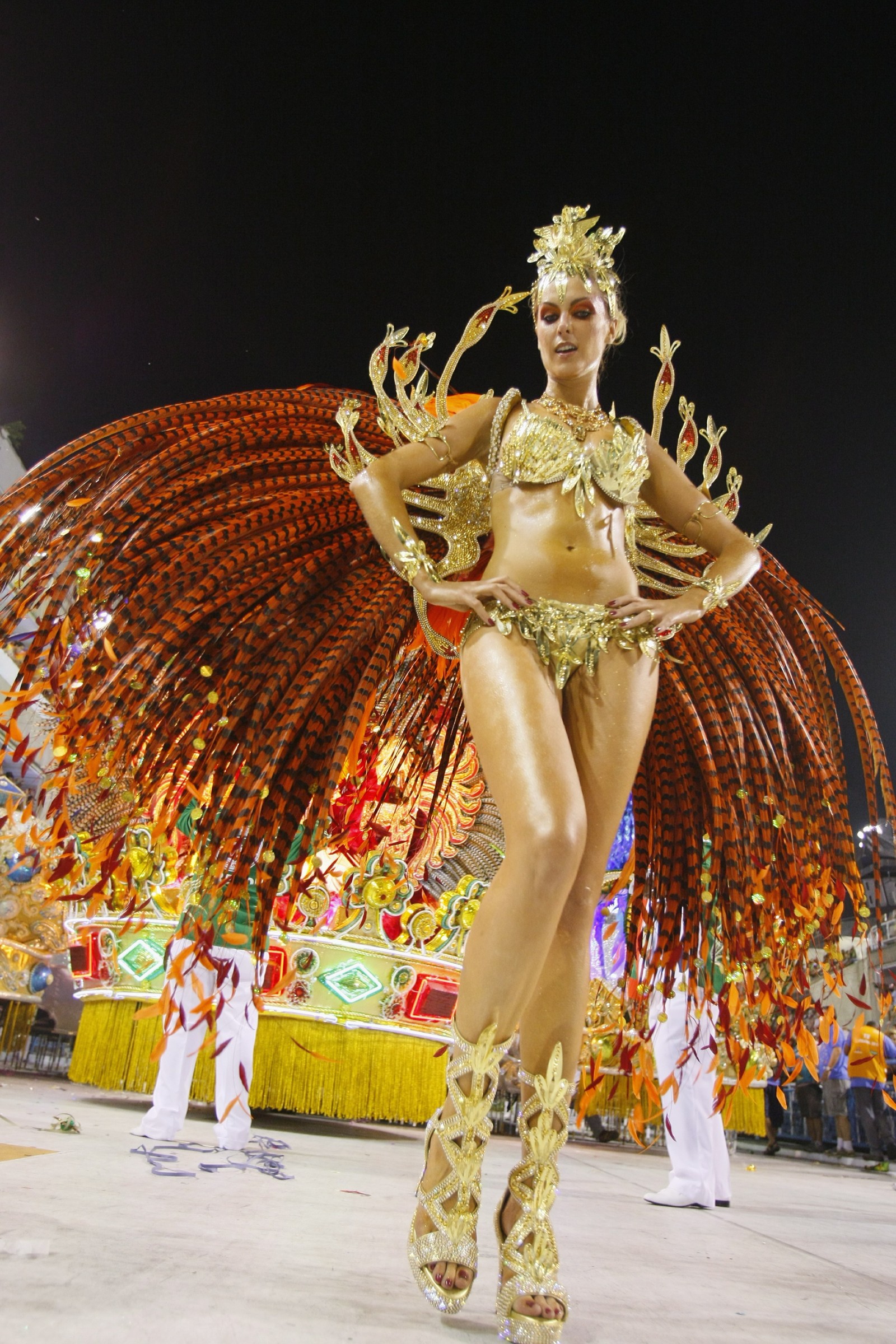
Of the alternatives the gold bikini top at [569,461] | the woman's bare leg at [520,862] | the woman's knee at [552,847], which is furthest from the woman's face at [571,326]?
the woman's knee at [552,847]

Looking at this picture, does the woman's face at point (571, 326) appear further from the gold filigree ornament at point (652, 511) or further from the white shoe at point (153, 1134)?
the white shoe at point (153, 1134)

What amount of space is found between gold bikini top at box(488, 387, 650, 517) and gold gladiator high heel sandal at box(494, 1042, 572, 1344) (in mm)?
1106

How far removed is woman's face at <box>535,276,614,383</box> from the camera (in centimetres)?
205

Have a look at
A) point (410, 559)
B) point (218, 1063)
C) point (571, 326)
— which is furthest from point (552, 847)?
point (218, 1063)

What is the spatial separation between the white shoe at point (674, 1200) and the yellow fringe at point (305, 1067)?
66.0 inches

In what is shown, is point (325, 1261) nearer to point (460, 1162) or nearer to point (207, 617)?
point (460, 1162)

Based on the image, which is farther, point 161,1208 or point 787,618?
point 787,618

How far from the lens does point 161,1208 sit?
1753 mm

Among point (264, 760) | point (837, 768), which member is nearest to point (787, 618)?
point (837, 768)

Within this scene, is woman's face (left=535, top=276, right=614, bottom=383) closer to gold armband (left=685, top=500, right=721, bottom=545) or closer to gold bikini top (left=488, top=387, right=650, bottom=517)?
gold bikini top (left=488, top=387, right=650, bottom=517)

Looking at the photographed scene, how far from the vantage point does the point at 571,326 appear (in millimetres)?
2066

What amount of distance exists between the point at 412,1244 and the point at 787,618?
6.22ft

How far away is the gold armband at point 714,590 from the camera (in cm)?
191

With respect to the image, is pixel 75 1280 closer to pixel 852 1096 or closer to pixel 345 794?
pixel 345 794
